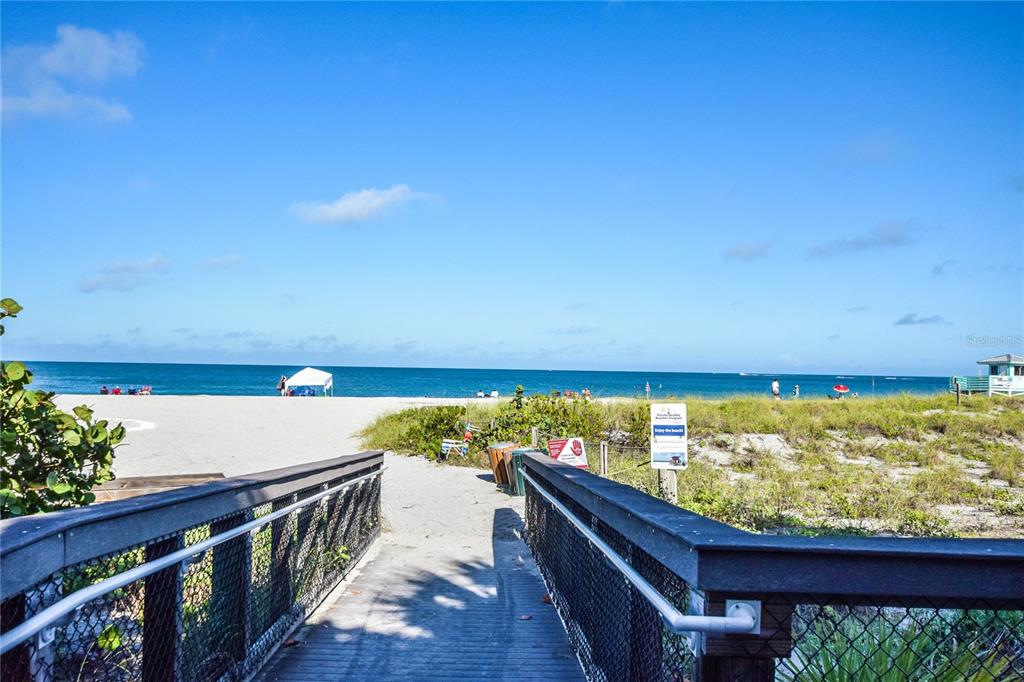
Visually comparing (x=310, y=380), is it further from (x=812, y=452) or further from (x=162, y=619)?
(x=162, y=619)

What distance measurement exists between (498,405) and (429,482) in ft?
17.8

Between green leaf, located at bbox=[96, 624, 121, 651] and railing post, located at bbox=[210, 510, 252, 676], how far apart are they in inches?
16.0

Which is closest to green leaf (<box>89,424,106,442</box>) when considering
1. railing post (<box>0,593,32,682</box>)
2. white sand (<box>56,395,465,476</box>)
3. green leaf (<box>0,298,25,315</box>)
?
green leaf (<box>0,298,25,315</box>)

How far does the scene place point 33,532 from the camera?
7.36 feet

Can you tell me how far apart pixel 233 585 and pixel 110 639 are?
1.88 feet

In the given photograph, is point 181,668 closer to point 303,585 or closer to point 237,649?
point 237,649

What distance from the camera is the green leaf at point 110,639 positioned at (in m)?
3.51

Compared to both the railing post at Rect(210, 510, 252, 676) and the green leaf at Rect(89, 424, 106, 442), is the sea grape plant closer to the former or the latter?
the green leaf at Rect(89, 424, 106, 442)

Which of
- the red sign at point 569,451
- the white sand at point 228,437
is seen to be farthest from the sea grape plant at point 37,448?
the white sand at point 228,437

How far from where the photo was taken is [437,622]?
17.3ft

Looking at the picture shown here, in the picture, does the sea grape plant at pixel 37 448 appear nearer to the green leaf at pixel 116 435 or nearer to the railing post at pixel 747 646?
the green leaf at pixel 116 435

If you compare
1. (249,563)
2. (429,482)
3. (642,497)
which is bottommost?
(429,482)

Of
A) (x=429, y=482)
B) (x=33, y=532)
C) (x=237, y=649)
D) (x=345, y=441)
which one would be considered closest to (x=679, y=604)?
(x=33, y=532)

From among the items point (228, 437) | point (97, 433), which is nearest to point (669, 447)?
point (97, 433)
